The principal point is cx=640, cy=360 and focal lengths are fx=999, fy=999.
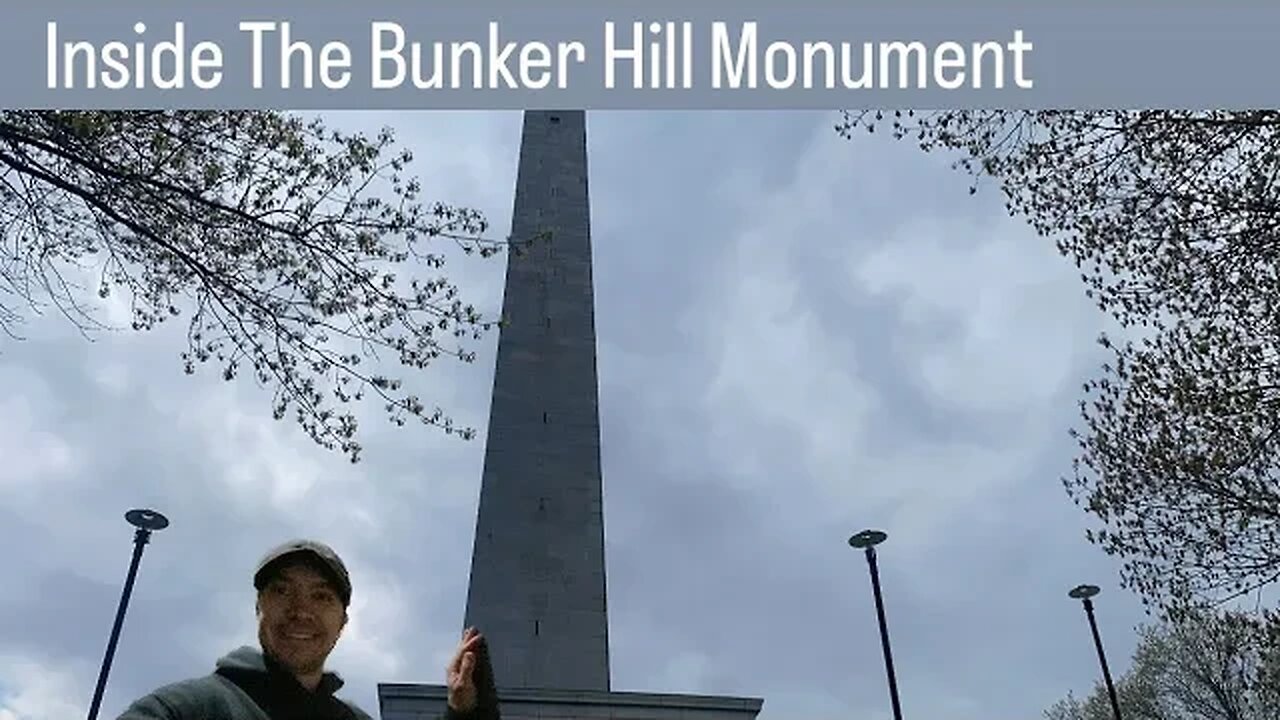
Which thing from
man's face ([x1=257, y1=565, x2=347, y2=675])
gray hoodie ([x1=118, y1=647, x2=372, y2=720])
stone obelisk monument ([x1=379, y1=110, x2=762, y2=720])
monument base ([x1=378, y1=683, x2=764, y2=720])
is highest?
stone obelisk monument ([x1=379, y1=110, x2=762, y2=720])

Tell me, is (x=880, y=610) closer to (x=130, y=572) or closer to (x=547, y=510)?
(x=547, y=510)

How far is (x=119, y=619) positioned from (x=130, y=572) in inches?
32.0

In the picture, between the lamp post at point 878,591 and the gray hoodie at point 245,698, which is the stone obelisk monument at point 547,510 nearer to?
the lamp post at point 878,591

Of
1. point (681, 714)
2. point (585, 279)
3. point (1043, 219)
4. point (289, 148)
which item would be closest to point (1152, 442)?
point (1043, 219)

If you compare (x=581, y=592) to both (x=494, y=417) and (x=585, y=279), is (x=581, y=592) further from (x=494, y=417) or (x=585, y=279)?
(x=585, y=279)

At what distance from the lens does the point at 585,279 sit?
2570 centimetres

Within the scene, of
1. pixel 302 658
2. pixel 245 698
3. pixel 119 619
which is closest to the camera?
pixel 245 698

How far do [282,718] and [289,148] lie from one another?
7860mm

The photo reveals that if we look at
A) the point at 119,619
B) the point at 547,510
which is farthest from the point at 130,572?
the point at 547,510

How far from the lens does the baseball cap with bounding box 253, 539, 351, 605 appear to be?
2.31 metres

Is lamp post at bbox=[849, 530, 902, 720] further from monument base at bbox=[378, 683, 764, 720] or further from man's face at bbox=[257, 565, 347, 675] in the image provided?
man's face at bbox=[257, 565, 347, 675]

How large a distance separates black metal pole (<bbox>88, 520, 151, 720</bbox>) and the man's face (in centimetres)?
1732

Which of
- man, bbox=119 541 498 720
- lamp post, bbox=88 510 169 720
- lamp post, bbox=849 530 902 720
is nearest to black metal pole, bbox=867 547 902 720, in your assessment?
lamp post, bbox=849 530 902 720

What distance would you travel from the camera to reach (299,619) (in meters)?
2.29
